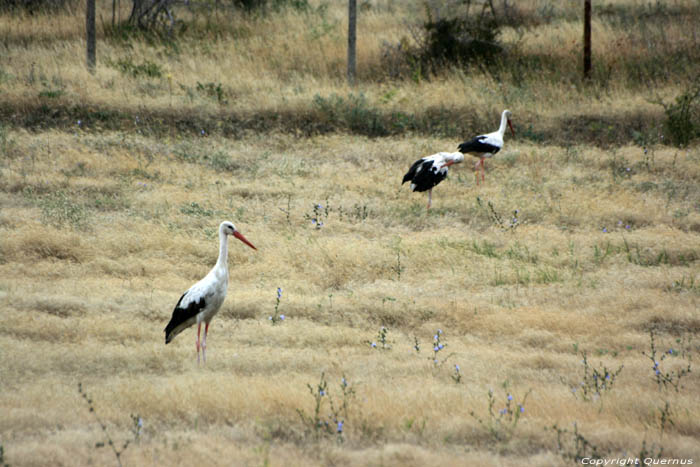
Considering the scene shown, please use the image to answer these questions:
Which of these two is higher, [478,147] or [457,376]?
[478,147]

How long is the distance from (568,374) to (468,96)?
33.0 feet

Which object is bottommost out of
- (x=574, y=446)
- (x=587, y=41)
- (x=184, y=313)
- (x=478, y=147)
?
(x=574, y=446)

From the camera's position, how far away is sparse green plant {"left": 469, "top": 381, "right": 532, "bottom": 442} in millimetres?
4859

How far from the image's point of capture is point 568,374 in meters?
5.88

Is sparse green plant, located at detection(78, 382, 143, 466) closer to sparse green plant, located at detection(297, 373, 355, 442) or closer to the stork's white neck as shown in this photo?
sparse green plant, located at detection(297, 373, 355, 442)

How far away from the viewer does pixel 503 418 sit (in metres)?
→ 5.04

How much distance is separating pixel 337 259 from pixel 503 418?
3830mm

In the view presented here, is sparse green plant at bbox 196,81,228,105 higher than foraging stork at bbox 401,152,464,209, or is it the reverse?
sparse green plant at bbox 196,81,228,105

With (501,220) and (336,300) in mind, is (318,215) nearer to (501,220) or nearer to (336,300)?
(501,220)

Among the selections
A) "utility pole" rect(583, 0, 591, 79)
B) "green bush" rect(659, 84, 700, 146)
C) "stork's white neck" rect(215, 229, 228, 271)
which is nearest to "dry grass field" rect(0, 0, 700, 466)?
"utility pole" rect(583, 0, 591, 79)

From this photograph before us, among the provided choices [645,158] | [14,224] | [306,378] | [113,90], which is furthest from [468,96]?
[306,378]

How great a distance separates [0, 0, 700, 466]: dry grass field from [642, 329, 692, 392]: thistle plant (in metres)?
0.03

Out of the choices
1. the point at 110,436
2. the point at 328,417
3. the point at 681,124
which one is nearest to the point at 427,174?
the point at 681,124

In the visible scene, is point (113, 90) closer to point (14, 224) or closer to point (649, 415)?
point (14, 224)
